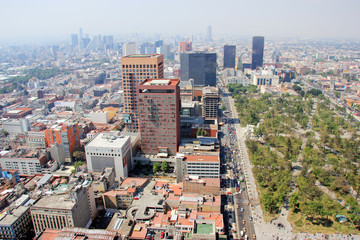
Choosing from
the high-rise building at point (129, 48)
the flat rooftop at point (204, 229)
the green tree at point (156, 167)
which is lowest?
the green tree at point (156, 167)

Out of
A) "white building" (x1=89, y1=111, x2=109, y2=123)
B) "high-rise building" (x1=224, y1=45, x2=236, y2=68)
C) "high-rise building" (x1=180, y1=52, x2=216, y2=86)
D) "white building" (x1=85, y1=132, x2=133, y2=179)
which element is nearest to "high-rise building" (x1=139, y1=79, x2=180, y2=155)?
"white building" (x1=85, y1=132, x2=133, y2=179)

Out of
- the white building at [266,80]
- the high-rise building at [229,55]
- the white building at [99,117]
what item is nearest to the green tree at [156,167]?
the white building at [99,117]

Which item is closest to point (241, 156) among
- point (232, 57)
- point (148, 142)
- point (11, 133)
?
point (148, 142)

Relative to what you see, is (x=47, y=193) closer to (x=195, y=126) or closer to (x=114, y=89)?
(x=195, y=126)

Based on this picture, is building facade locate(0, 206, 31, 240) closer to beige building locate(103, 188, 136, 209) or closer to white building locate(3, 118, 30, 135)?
beige building locate(103, 188, 136, 209)

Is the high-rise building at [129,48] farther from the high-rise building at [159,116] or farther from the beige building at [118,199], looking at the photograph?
the beige building at [118,199]
